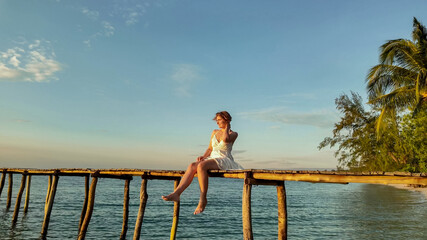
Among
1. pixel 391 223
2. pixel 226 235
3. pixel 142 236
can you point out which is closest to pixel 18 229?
pixel 142 236

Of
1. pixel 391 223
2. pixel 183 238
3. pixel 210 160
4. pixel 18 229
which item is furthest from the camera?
pixel 391 223

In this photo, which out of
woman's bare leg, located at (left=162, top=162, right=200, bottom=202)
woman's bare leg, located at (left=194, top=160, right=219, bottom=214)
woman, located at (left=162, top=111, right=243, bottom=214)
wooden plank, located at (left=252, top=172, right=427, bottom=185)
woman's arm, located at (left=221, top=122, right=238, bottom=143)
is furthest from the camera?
woman's arm, located at (left=221, top=122, right=238, bottom=143)

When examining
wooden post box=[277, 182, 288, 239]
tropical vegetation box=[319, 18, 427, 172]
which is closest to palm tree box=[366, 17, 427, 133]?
tropical vegetation box=[319, 18, 427, 172]

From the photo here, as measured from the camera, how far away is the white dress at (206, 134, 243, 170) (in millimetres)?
8023

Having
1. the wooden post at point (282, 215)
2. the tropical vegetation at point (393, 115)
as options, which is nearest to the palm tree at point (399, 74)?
the tropical vegetation at point (393, 115)

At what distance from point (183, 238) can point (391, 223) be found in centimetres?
1014

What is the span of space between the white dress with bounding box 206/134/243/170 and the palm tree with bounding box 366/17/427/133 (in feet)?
48.5

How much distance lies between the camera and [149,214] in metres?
21.9

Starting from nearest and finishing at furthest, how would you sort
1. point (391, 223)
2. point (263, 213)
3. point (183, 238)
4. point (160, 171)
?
point (160, 171)
point (183, 238)
point (391, 223)
point (263, 213)

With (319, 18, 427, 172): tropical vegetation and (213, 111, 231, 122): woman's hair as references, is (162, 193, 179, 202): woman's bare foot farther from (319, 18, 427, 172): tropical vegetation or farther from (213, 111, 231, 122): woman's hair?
(319, 18, 427, 172): tropical vegetation

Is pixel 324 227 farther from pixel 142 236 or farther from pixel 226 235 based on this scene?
pixel 142 236

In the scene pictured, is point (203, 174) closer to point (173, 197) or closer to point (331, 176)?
point (173, 197)

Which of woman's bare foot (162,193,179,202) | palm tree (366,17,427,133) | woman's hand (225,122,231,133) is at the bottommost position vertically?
woman's bare foot (162,193,179,202)

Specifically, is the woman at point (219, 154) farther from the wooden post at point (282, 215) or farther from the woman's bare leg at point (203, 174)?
the wooden post at point (282, 215)
